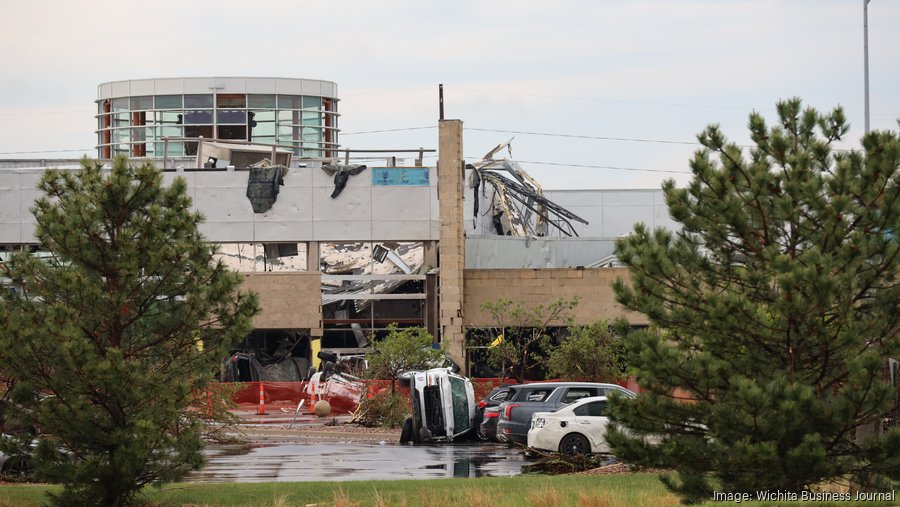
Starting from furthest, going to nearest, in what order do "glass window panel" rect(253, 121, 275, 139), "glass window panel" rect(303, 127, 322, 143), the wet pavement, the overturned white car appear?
1. "glass window panel" rect(303, 127, 322, 143)
2. "glass window panel" rect(253, 121, 275, 139)
3. the overturned white car
4. the wet pavement

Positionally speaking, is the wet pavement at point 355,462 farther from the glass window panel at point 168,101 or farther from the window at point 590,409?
the glass window panel at point 168,101

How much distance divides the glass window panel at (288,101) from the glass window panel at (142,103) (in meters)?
6.80

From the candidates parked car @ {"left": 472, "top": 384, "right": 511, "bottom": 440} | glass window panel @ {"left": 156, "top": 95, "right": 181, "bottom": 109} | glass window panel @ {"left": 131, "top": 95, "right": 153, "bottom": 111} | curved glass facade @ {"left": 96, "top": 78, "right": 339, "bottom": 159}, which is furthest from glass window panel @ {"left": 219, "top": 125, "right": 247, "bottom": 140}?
parked car @ {"left": 472, "top": 384, "right": 511, "bottom": 440}

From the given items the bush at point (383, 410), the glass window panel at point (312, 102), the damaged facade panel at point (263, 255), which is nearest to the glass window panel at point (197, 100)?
the glass window panel at point (312, 102)

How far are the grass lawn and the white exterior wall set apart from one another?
27.7 meters

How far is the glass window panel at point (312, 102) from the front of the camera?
67312mm

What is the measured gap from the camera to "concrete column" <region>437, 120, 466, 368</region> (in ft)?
147

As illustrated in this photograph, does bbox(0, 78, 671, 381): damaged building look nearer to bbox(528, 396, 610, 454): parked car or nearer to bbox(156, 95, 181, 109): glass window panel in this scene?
bbox(156, 95, 181, 109): glass window panel

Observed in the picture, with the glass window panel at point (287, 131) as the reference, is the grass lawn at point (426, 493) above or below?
below

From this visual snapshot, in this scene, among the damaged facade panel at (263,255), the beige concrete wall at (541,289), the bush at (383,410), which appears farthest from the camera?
the damaged facade panel at (263,255)

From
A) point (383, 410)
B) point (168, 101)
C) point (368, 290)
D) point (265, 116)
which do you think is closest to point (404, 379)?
point (383, 410)

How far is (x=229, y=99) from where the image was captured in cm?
6625

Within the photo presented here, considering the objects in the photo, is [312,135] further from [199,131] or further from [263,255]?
[263,255]

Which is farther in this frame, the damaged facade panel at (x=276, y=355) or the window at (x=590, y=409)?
the damaged facade panel at (x=276, y=355)
